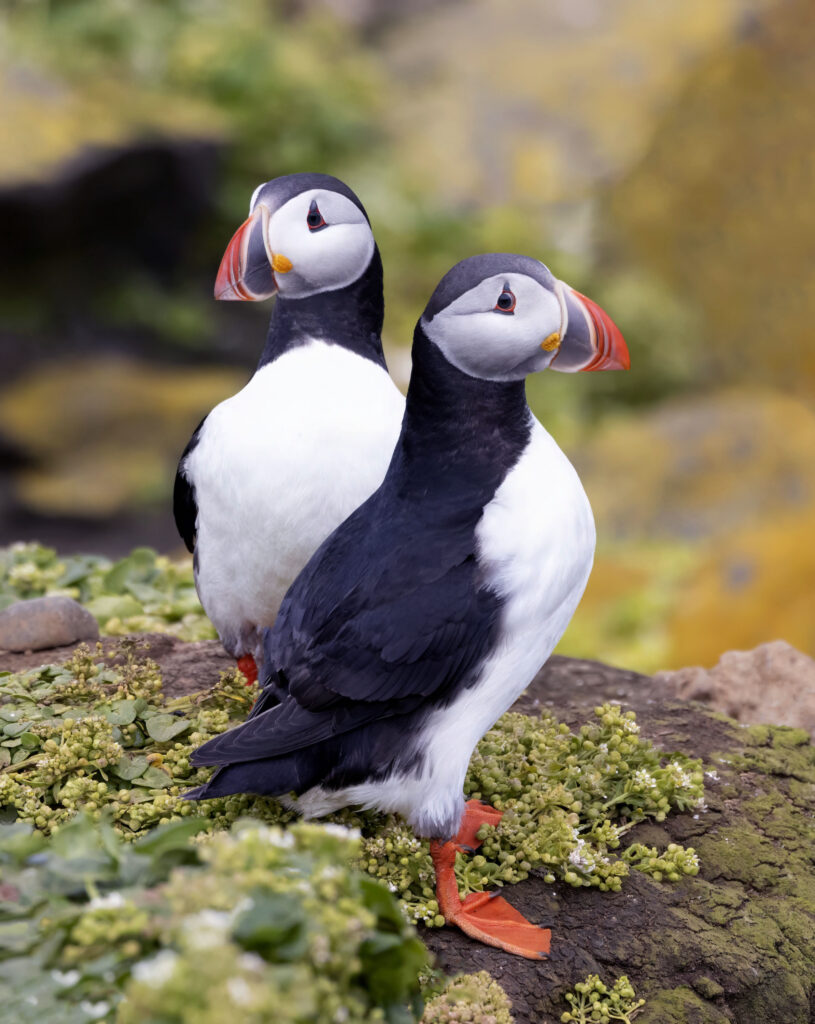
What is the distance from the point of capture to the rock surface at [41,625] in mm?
4398

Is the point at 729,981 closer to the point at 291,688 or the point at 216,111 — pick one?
the point at 291,688

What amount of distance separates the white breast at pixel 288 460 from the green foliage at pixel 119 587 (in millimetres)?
1295

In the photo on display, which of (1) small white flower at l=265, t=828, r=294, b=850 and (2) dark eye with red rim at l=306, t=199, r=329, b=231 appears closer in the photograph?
(1) small white flower at l=265, t=828, r=294, b=850

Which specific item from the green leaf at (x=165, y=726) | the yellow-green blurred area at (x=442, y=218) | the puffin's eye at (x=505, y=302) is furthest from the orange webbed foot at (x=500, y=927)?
the yellow-green blurred area at (x=442, y=218)

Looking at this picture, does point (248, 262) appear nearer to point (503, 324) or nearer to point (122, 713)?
point (503, 324)

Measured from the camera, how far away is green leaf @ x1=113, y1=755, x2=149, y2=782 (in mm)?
3482

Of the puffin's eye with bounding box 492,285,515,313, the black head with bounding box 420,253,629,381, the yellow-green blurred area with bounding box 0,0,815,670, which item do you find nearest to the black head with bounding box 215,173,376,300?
the black head with bounding box 420,253,629,381

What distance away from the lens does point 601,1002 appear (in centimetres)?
305

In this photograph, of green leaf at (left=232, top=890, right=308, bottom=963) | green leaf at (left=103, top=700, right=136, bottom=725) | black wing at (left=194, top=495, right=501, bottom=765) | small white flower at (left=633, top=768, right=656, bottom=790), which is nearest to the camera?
green leaf at (left=232, top=890, right=308, bottom=963)

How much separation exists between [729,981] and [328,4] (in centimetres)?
1419

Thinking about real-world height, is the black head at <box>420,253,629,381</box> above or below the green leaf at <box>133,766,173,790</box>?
above

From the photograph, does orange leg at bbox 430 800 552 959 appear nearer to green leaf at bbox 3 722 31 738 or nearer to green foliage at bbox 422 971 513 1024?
green foliage at bbox 422 971 513 1024

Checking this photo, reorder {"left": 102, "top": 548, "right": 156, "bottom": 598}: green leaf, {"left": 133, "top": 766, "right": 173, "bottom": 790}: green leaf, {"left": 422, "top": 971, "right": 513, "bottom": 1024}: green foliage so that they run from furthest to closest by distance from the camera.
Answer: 1. {"left": 102, "top": 548, "right": 156, "bottom": 598}: green leaf
2. {"left": 133, "top": 766, "right": 173, "bottom": 790}: green leaf
3. {"left": 422, "top": 971, "right": 513, "bottom": 1024}: green foliage

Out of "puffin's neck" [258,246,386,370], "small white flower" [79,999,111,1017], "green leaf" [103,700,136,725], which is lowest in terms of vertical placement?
"small white flower" [79,999,111,1017]
